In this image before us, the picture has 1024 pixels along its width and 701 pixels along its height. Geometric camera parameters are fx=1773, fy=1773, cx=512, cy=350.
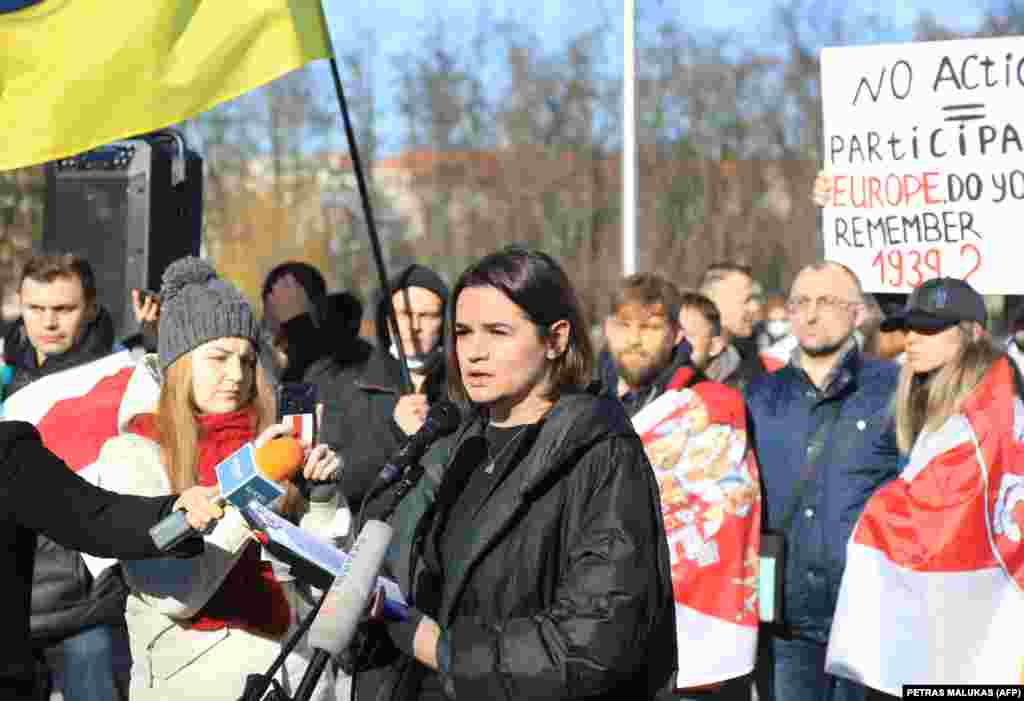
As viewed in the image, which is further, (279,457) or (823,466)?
(823,466)

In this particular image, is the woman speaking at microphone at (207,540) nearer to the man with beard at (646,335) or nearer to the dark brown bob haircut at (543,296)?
the dark brown bob haircut at (543,296)

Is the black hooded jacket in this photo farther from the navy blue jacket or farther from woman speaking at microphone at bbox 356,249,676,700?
woman speaking at microphone at bbox 356,249,676,700

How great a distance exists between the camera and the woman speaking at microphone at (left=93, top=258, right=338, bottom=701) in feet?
15.5

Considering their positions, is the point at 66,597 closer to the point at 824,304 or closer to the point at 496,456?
the point at 496,456

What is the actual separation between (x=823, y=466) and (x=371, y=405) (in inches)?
73.3

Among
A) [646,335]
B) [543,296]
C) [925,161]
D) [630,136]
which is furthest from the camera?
[630,136]

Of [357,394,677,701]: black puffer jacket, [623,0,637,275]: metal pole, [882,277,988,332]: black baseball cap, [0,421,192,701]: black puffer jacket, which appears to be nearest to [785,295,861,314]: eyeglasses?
[882,277,988,332]: black baseball cap

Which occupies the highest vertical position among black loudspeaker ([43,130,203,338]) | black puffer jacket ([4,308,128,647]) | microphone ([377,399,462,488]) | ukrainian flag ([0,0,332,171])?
ukrainian flag ([0,0,332,171])

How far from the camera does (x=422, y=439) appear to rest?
3.81 meters

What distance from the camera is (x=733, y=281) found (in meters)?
10.5

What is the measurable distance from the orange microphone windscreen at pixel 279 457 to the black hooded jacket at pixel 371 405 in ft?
8.68

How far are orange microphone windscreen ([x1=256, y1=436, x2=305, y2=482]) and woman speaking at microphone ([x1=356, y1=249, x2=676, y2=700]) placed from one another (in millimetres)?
451

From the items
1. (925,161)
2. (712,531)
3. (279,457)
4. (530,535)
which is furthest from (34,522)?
Result: (925,161)

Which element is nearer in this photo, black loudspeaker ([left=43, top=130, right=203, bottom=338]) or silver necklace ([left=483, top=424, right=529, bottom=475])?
silver necklace ([left=483, top=424, right=529, bottom=475])
